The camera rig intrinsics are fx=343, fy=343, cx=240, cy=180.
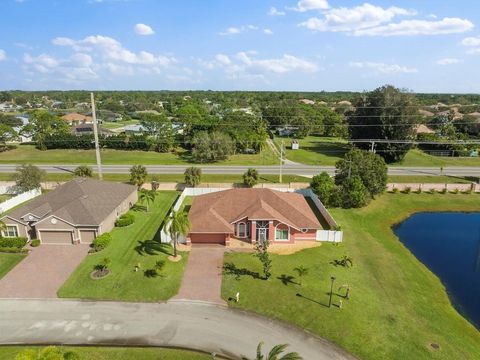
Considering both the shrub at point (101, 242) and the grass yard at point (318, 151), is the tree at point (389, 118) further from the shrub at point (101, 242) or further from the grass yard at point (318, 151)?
the shrub at point (101, 242)

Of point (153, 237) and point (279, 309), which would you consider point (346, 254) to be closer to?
point (279, 309)

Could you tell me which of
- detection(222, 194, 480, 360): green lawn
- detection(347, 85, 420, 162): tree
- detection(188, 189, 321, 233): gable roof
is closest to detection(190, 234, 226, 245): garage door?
detection(188, 189, 321, 233): gable roof

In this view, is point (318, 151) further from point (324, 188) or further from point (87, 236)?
point (87, 236)

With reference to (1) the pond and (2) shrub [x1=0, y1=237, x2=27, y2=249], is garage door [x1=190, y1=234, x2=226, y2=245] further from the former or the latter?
(1) the pond

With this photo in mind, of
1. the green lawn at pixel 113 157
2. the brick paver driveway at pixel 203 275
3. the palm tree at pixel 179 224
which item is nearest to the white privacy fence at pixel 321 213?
the palm tree at pixel 179 224

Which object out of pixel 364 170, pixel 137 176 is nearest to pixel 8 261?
pixel 137 176
